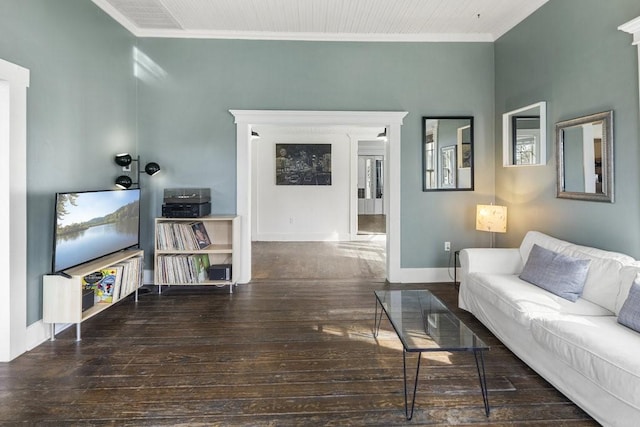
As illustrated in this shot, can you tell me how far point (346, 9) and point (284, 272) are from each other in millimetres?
3328

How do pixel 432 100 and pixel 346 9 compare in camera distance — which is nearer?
pixel 346 9

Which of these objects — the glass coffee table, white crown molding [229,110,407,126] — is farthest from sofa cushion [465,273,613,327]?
white crown molding [229,110,407,126]

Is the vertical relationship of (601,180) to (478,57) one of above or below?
below

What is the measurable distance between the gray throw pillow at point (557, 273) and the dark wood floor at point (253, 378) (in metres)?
0.57

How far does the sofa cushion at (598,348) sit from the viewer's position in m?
1.62

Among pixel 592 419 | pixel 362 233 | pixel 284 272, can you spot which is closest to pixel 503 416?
pixel 592 419

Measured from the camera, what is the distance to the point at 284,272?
5109mm

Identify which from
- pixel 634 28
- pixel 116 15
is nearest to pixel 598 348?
pixel 634 28

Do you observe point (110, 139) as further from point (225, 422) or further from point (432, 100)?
point (432, 100)

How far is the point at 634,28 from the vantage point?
2473 millimetres

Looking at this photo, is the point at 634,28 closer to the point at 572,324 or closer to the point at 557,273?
the point at 557,273

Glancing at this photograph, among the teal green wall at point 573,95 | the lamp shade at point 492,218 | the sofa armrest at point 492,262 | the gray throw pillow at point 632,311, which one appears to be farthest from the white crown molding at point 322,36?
the gray throw pillow at point 632,311

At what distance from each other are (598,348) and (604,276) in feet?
2.92

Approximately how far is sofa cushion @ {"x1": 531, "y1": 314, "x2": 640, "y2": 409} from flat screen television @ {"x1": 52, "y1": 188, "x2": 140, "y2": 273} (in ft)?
11.1
